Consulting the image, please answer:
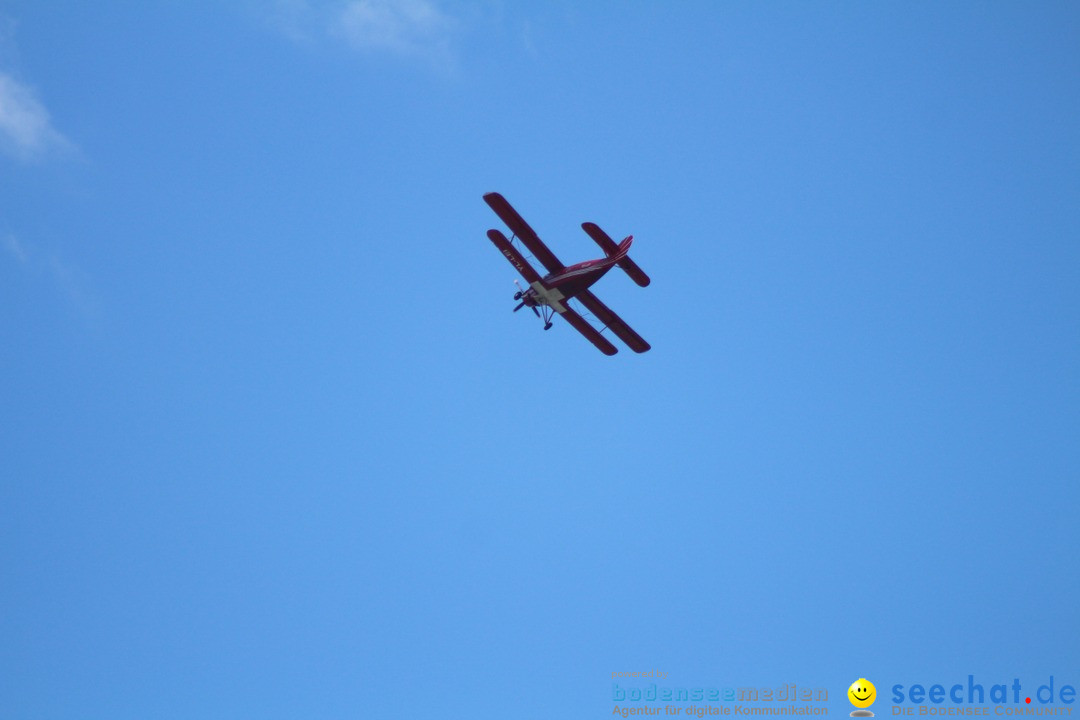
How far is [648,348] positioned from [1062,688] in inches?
812

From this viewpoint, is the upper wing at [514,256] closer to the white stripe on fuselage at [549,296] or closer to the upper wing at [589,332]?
the white stripe on fuselage at [549,296]

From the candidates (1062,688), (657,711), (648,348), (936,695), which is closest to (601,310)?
(648,348)

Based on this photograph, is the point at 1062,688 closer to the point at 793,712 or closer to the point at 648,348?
the point at 793,712

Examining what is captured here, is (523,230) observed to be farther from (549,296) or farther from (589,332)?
(589,332)

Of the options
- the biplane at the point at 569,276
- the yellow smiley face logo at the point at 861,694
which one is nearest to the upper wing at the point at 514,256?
the biplane at the point at 569,276

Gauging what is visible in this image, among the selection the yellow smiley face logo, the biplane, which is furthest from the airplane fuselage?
the yellow smiley face logo

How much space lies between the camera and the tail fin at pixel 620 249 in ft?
116

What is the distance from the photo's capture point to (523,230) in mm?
37688

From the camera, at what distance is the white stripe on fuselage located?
130 ft

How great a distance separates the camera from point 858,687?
3497 cm

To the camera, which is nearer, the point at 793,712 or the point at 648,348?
the point at 793,712

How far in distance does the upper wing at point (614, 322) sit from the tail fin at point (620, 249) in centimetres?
343

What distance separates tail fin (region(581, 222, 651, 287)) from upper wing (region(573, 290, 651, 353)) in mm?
3432

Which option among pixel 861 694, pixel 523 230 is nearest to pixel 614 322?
pixel 523 230
